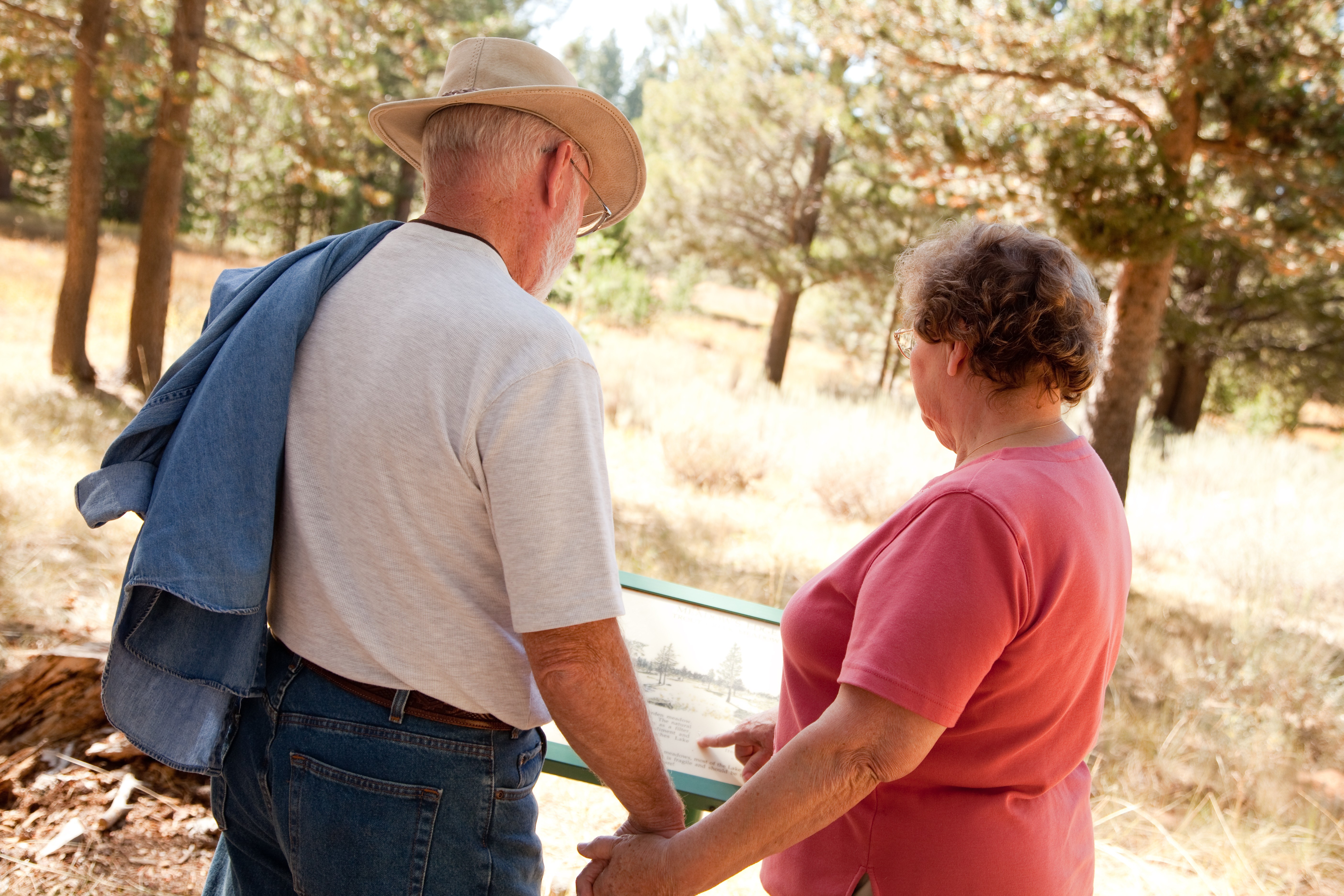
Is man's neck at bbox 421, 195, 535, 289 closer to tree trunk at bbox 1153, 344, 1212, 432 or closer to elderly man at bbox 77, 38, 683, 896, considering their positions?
elderly man at bbox 77, 38, 683, 896

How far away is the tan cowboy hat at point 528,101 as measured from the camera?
Answer: 1490mm

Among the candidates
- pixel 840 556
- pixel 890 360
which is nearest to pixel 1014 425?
pixel 840 556

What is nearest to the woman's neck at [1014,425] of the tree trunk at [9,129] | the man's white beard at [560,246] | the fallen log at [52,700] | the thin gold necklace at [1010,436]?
the thin gold necklace at [1010,436]

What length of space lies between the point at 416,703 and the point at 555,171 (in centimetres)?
88

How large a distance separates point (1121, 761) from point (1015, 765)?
327 cm

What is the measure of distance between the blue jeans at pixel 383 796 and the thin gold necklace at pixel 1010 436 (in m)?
0.85

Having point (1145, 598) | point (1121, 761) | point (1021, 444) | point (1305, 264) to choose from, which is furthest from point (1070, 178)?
point (1021, 444)

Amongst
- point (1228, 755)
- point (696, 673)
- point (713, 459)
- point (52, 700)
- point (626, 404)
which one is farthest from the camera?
point (626, 404)

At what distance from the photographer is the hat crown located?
5.01 feet

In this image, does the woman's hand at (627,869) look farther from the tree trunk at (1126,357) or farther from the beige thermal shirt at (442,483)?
the tree trunk at (1126,357)

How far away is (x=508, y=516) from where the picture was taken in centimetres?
125

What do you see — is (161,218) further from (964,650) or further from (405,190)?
(405,190)

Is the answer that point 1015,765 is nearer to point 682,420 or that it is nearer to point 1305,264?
point 1305,264

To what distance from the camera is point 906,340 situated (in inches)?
65.1
